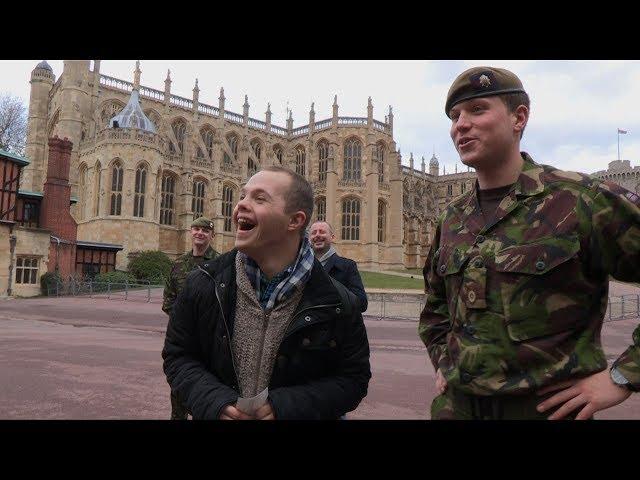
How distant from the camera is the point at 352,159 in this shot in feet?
157

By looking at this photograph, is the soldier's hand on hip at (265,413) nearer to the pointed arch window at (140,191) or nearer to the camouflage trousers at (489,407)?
the camouflage trousers at (489,407)

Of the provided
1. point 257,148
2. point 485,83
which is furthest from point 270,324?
point 257,148

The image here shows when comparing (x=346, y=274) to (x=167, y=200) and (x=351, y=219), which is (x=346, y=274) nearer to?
(x=167, y=200)

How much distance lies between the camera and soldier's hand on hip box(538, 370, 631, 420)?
1.58m

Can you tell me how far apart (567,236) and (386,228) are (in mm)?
45632

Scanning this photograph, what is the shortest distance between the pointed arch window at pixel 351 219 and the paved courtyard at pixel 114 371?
31.5 meters

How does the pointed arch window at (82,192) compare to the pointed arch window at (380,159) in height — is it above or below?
below

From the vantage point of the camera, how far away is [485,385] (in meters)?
1.75

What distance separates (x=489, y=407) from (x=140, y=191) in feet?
119

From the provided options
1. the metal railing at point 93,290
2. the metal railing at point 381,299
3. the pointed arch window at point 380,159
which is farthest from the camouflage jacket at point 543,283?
the pointed arch window at point 380,159

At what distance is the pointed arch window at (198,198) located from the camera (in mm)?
41369

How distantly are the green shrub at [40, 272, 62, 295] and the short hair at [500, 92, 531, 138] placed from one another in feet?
84.1

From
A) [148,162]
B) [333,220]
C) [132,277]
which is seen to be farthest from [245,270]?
[333,220]
